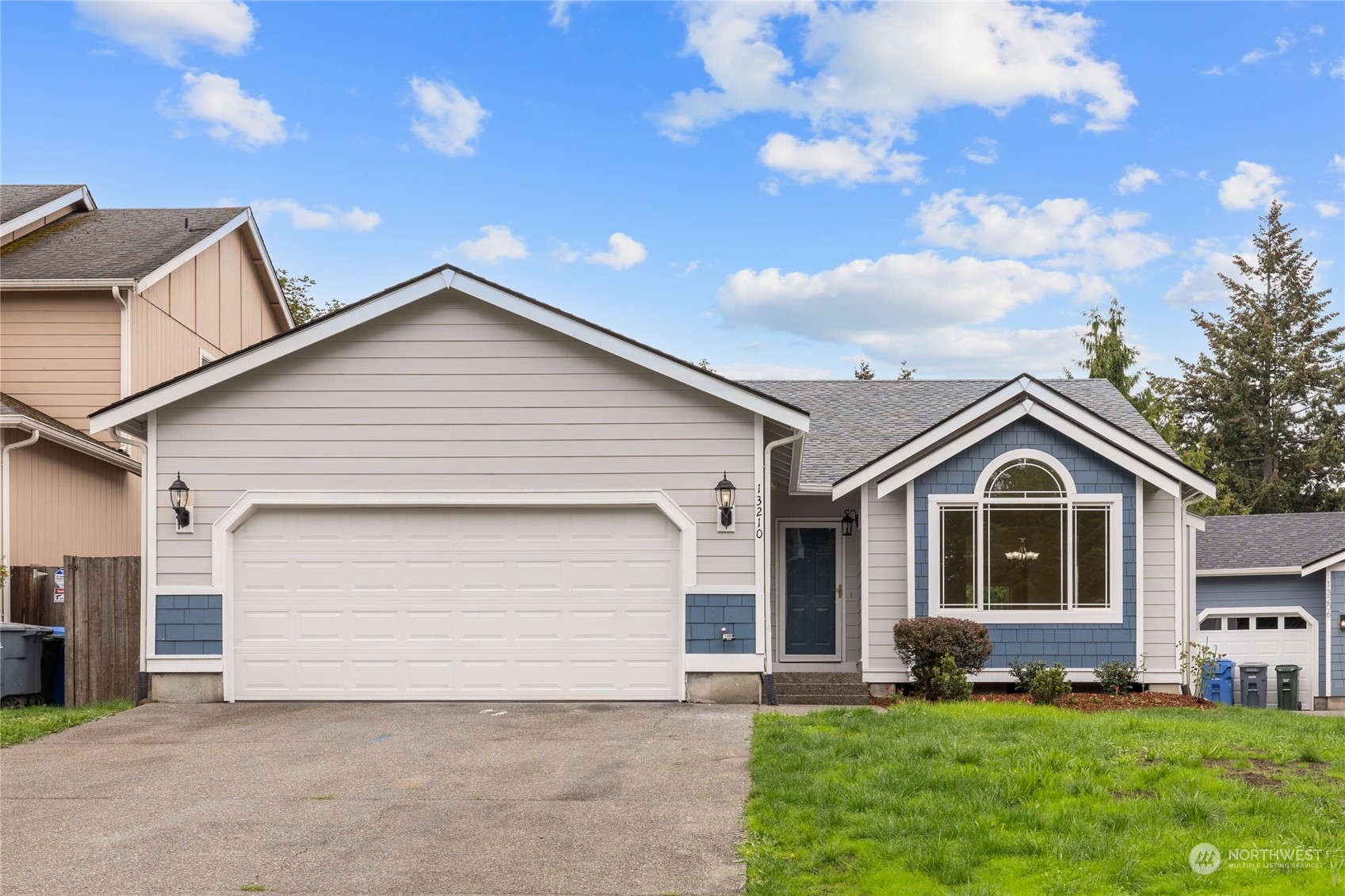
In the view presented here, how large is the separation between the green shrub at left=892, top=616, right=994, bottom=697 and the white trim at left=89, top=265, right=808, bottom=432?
2.73 metres

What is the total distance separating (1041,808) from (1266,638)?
17.4 meters

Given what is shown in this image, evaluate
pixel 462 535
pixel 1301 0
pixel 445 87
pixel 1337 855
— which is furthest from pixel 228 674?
pixel 1301 0

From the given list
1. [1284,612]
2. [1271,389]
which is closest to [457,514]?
[1284,612]

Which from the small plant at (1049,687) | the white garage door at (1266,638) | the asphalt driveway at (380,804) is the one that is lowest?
the white garage door at (1266,638)

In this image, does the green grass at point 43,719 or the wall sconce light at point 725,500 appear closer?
the green grass at point 43,719

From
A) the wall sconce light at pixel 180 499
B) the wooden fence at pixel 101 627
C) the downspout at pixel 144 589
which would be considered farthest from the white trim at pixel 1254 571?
the wooden fence at pixel 101 627

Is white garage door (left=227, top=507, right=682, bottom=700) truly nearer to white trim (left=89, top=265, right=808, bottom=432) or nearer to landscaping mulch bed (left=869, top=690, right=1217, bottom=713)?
white trim (left=89, top=265, right=808, bottom=432)

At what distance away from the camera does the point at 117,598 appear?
37.7 feet

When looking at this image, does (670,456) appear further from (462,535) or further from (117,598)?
(117,598)

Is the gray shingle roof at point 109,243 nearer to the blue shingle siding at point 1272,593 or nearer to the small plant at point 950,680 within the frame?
the small plant at point 950,680

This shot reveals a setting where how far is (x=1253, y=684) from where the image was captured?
18.6 meters

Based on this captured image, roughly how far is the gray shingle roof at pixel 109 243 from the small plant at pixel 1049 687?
13.0m

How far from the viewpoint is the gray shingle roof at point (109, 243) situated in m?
15.0

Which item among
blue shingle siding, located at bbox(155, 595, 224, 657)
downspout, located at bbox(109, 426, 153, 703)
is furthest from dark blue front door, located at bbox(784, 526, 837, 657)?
downspout, located at bbox(109, 426, 153, 703)
